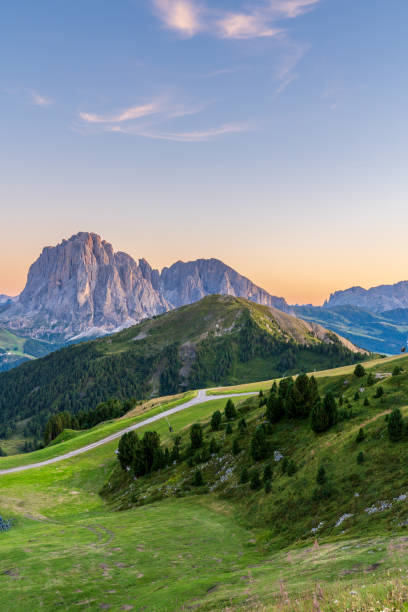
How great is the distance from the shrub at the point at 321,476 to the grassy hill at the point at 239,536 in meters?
0.69

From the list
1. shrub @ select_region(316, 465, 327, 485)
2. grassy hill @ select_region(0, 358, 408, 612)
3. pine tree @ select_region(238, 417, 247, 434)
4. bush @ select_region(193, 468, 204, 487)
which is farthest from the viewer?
pine tree @ select_region(238, 417, 247, 434)

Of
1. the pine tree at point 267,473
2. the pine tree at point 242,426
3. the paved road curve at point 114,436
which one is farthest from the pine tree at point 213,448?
the paved road curve at point 114,436

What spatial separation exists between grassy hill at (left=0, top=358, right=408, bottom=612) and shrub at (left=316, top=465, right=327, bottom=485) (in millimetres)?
694

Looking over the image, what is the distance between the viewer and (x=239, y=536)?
32938 mm

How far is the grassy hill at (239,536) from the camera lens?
1638 centimetres

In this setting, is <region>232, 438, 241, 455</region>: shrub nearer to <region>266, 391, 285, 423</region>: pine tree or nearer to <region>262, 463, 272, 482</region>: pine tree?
<region>266, 391, 285, 423</region>: pine tree

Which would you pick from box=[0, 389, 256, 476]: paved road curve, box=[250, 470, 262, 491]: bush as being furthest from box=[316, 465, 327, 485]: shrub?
box=[0, 389, 256, 476]: paved road curve

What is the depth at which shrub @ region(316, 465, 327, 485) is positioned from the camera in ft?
111

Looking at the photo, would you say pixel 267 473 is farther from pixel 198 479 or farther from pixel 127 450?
pixel 127 450

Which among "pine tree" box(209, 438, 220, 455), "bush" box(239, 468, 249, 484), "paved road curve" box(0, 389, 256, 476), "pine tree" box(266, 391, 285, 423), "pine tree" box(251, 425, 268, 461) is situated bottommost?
"paved road curve" box(0, 389, 256, 476)

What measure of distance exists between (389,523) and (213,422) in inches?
1842

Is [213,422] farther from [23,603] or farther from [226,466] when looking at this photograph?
[23,603]

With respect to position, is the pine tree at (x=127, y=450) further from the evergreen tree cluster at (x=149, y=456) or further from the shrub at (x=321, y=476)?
the shrub at (x=321, y=476)

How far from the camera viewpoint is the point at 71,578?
24.4 m
